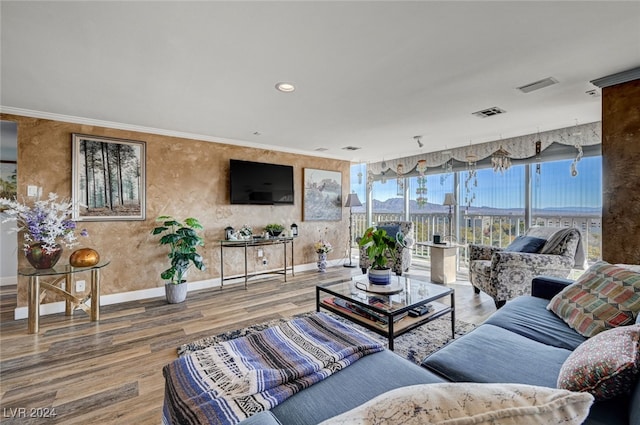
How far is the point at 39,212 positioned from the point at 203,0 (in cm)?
277

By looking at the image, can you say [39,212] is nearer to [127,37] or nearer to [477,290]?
[127,37]

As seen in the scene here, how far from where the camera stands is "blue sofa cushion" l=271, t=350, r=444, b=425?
1.00 m

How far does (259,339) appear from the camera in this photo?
1.51 m

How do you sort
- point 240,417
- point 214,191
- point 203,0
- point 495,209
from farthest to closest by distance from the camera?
point 495,209 → point 214,191 → point 203,0 → point 240,417

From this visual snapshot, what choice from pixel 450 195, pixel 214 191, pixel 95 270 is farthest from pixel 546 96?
pixel 95 270

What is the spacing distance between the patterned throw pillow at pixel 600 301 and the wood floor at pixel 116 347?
1.24 meters

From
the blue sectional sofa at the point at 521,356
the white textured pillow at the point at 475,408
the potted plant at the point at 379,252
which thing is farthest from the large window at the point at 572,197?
the white textured pillow at the point at 475,408

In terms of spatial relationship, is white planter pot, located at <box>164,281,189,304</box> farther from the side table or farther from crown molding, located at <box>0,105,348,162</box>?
the side table

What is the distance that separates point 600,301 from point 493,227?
3.39 metres

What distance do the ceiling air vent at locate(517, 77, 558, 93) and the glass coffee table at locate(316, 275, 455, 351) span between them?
6.42 feet

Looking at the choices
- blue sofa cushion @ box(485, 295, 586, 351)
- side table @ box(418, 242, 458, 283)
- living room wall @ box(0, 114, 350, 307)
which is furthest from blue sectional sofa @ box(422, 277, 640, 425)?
living room wall @ box(0, 114, 350, 307)

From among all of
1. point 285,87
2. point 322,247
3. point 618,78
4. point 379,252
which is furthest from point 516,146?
point 285,87

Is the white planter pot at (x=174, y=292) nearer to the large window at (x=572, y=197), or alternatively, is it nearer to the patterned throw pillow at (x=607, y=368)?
the patterned throw pillow at (x=607, y=368)

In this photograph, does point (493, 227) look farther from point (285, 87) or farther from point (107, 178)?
point (107, 178)
